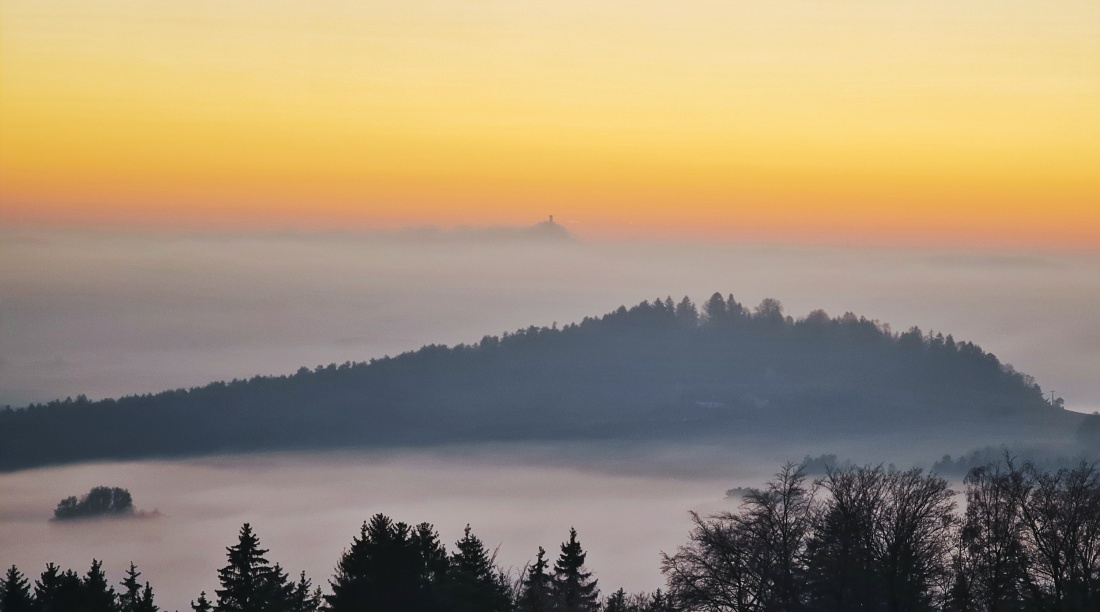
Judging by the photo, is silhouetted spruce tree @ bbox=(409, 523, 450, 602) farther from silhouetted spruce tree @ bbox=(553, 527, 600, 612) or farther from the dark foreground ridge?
silhouetted spruce tree @ bbox=(553, 527, 600, 612)

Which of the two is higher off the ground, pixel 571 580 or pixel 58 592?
pixel 58 592

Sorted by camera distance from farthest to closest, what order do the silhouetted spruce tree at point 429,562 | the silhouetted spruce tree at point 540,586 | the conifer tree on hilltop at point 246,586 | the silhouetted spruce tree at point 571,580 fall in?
the silhouetted spruce tree at point 571,580 → the silhouetted spruce tree at point 540,586 → the conifer tree on hilltop at point 246,586 → the silhouetted spruce tree at point 429,562

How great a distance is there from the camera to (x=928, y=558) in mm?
58469

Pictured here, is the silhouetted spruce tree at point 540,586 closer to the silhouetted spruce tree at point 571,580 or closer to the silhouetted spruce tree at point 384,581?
the silhouetted spruce tree at point 571,580

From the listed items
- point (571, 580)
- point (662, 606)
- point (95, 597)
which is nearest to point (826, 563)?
point (662, 606)

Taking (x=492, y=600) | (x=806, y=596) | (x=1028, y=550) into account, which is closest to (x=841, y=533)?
(x=806, y=596)

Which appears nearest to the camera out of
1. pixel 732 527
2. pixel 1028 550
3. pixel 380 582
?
pixel 380 582

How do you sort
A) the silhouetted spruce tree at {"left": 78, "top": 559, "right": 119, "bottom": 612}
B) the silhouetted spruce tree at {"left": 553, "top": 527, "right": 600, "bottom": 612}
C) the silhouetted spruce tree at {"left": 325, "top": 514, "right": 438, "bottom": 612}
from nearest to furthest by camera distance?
1. the silhouetted spruce tree at {"left": 325, "top": 514, "right": 438, "bottom": 612}
2. the silhouetted spruce tree at {"left": 78, "top": 559, "right": 119, "bottom": 612}
3. the silhouetted spruce tree at {"left": 553, "top": 527, "right": 600, "bottom": 612}

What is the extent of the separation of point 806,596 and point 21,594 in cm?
3366

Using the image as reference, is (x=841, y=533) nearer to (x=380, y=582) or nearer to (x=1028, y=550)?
(x=1028, y=550)

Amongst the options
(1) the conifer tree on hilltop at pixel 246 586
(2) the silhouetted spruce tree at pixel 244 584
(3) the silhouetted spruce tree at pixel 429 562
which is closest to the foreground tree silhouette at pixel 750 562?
(3) the silhouetted spruce tree at pixel 429 562

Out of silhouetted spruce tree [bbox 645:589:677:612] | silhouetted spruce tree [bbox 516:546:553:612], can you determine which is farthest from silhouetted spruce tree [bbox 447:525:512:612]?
silhouetted spruce tree [bbox 516:546:553:612]

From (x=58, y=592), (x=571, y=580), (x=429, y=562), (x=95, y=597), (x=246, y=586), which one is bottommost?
(x=571, y=580)

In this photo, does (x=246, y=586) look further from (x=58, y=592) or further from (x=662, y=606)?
(x=662, y=606)
